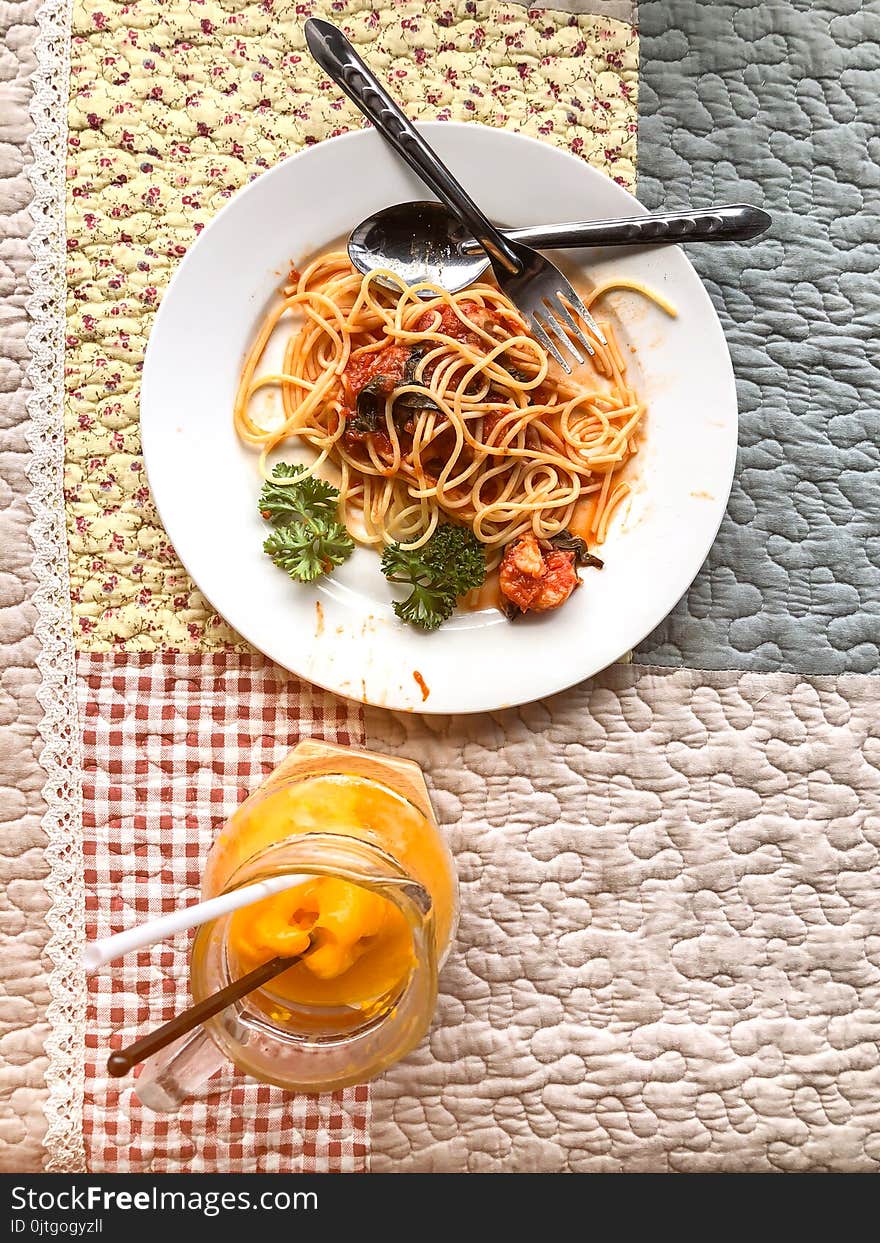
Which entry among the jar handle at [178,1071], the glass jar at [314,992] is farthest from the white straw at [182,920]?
the jar handle at [178,1071]

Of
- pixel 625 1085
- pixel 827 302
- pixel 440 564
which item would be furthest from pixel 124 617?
pixel 827 302

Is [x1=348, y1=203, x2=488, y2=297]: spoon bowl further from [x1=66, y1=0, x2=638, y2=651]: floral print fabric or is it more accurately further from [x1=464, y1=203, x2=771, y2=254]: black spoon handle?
[x1=66, y1=0, x2=638, y2=651]: floral print fabric

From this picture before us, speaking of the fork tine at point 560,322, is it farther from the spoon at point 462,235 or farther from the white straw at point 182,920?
the white straw at point 182,920

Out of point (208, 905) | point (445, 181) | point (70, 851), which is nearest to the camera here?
point (208, 905)

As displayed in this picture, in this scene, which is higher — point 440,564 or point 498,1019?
point 440,564

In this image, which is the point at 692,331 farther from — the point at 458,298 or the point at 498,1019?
the point at 498,1019

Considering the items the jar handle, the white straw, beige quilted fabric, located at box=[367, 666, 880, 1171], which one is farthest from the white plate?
the jar handle

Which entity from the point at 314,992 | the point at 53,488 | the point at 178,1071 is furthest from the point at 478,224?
the point at 178,1071
